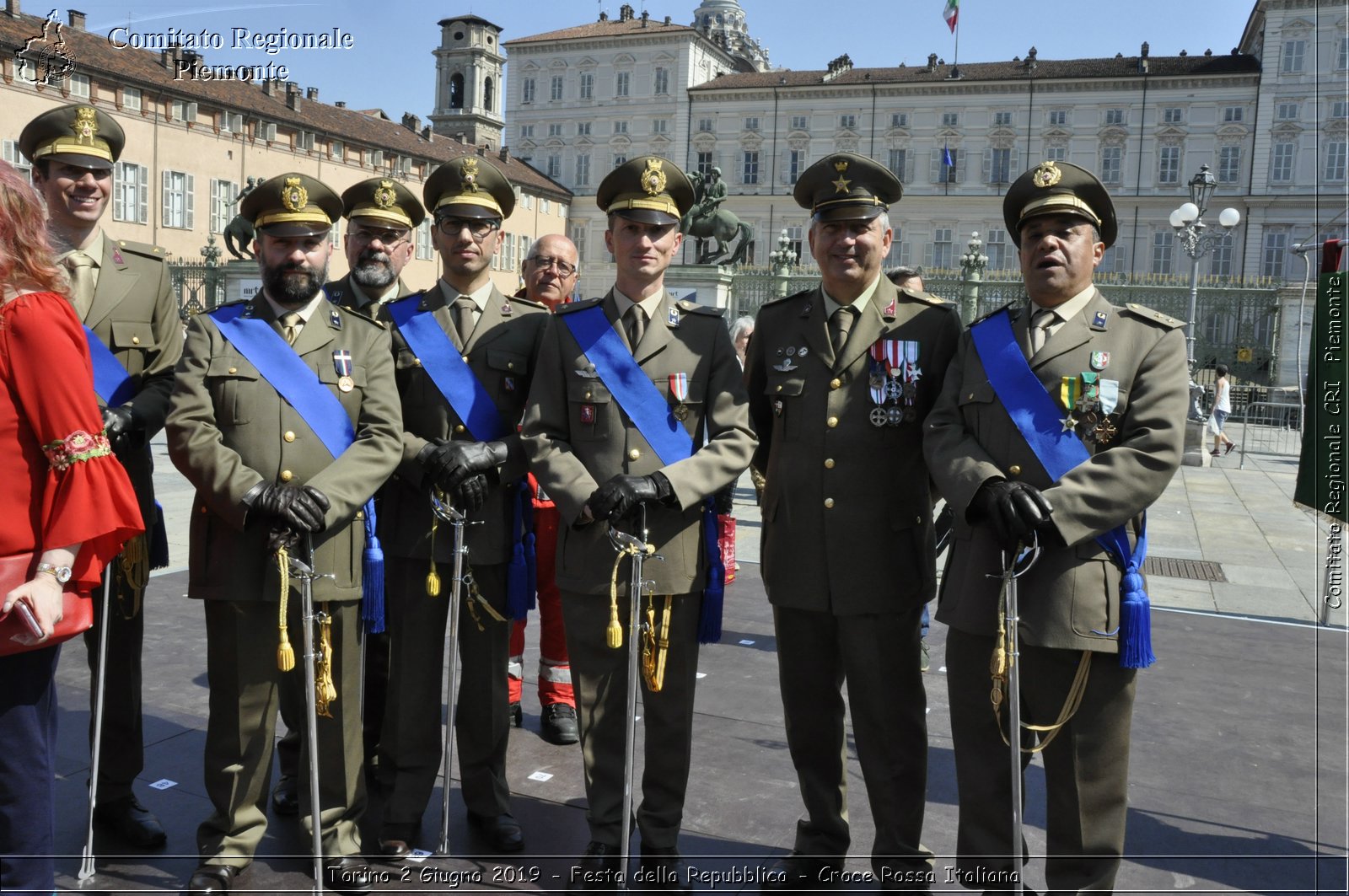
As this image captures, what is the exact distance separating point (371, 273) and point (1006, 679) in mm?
2991

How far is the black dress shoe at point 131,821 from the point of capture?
382 cm

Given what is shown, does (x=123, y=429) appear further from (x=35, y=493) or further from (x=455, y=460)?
(x=455, y=460)

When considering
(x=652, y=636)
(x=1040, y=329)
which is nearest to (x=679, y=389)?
(x=652, y=636)

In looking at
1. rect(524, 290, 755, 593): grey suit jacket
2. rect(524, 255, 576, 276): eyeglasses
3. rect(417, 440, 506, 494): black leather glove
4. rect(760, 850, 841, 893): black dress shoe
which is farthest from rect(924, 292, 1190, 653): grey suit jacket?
rect(524, 255, 576, 276): eyeglasses

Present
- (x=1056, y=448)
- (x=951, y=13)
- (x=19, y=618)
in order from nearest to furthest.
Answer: (x=19, y=618)
(x=1056, y=448)
(x=951, y=13)

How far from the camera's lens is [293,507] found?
3346 mm

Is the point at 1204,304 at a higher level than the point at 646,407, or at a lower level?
higher

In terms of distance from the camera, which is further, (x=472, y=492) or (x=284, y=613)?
(x=472, y=492)

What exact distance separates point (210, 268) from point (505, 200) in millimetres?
26811

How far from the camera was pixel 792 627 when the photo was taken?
376 centimetres

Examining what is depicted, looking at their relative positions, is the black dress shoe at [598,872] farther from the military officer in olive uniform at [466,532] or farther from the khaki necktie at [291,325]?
the khaki necktie at [291,325]

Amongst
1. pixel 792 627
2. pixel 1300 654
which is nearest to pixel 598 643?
pixel 792 627

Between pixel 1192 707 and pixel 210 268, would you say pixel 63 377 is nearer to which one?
pixel 1192 707

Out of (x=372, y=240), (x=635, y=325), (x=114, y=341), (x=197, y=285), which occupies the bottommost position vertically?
(x=114, y=341)
